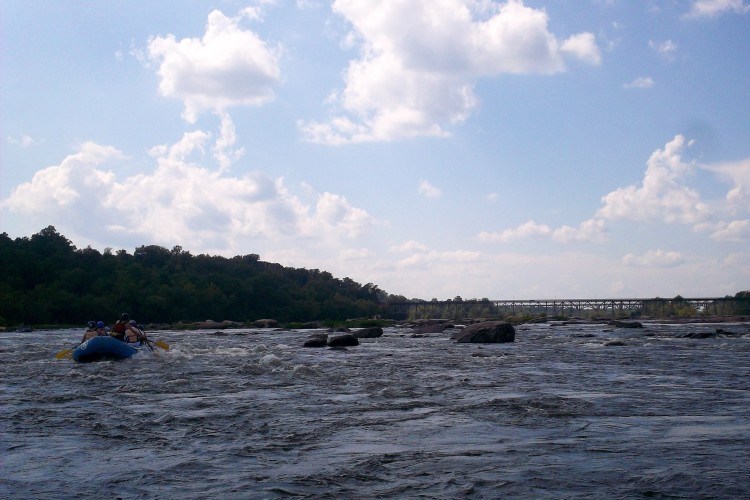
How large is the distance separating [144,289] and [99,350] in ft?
238

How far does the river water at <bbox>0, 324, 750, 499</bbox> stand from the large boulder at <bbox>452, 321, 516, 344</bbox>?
16059 mm

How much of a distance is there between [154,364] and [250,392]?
8.98 m

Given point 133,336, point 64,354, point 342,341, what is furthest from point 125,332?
point 342,341

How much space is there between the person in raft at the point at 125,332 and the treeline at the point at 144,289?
50.2 m

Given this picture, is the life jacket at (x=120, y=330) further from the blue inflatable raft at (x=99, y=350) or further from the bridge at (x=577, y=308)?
the bridge at (x=577, y=308)

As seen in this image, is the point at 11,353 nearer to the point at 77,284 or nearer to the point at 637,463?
the point at 637,463

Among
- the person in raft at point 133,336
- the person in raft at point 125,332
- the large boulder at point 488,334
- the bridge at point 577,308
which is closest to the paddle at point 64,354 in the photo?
the person in raft at point 125,332

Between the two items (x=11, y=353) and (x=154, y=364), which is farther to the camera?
(x=11, y=353)

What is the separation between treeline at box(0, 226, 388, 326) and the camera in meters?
79.4

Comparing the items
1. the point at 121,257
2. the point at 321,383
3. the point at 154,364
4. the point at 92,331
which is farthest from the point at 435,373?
the point at 121,257

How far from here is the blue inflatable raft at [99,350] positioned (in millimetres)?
23078

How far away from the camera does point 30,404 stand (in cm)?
1300

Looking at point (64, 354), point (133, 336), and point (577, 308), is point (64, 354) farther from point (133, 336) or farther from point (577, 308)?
point (577, 308)

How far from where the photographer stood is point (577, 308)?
6398 inches
